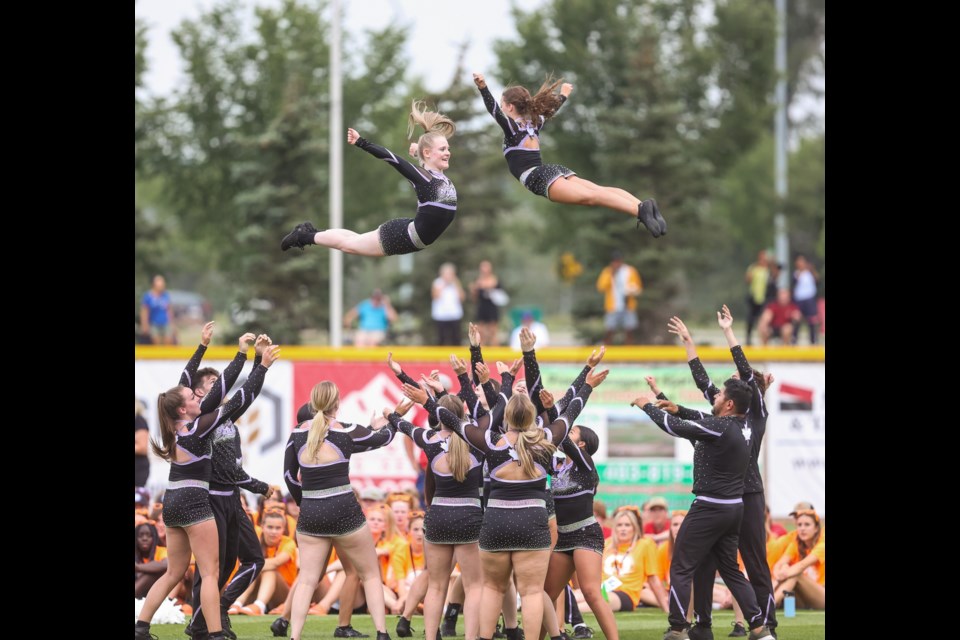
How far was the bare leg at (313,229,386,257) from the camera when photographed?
9.76 meters

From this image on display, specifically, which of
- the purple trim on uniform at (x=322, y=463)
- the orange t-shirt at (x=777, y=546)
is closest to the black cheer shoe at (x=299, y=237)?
the purple trim on uniform at (x=322, y=463)

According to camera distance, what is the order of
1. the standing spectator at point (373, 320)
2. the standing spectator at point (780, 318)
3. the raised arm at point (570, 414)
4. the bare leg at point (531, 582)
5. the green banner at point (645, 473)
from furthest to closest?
the standing spectator at point (373, 320), the standing spectator at point (780, 318), the green banner at point (645, 473), the raised arm at point (570, 414), the bare leg at point (531, 582)

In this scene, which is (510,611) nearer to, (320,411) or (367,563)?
(367,563)

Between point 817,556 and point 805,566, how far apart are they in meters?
0.21

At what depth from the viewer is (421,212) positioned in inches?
379

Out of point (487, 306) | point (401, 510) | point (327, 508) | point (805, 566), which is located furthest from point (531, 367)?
point (487, 306)

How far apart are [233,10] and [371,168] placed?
598 cm

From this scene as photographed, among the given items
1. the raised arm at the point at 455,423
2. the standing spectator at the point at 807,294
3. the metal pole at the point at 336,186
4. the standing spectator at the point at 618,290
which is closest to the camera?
the raised arm at the point at 455,423

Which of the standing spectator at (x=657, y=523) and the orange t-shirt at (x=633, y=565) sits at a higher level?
the standing spectator at (x=657, y=523)

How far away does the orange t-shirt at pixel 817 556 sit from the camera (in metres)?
12.8

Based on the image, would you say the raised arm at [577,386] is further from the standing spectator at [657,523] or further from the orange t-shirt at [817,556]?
the orange t-shirt at [817,556]

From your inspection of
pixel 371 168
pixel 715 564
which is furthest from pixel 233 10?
pixel 715 564

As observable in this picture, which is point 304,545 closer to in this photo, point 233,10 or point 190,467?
point 190,467

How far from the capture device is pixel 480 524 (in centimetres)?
971
